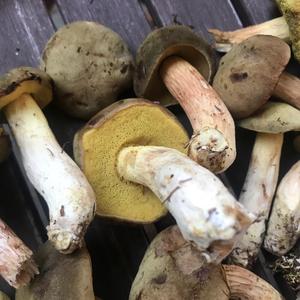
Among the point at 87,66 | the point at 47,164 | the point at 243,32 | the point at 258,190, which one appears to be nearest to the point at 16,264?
the point at 47,164

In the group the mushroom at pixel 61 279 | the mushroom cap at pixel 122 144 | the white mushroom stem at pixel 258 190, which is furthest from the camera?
the white mushroom stem at pixel 258 190

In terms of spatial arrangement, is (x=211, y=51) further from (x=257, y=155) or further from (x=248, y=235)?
(x=248, y=235)

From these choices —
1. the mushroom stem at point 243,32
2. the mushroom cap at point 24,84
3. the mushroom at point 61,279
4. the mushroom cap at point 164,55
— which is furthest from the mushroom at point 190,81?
the mushroom at point 61,279

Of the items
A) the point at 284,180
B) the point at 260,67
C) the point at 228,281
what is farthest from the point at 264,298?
the point at 260,67

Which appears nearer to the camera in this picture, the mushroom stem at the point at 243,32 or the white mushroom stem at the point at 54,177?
the white mushroom stem at the point at 54,177

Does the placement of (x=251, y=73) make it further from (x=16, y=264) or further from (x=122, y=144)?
(x=16, y=264)

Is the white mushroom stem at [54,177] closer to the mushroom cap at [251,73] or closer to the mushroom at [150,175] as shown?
the mushroom at [150,175]

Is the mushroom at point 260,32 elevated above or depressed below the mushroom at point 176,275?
above
